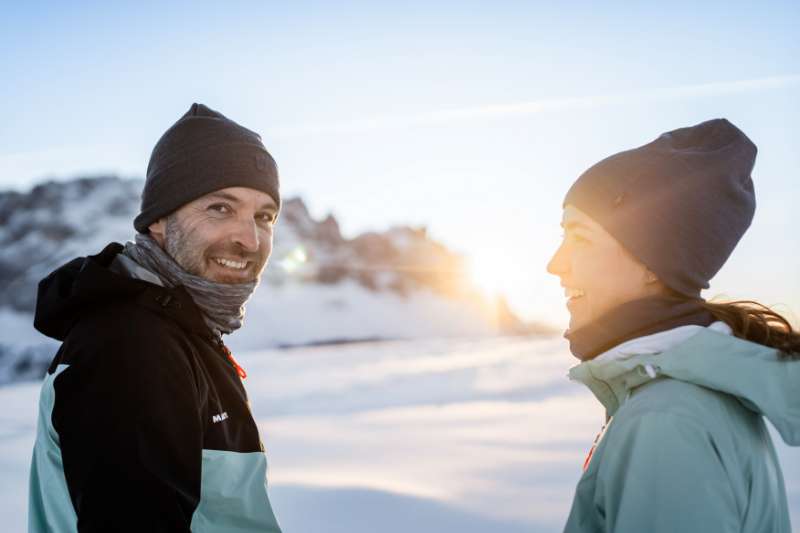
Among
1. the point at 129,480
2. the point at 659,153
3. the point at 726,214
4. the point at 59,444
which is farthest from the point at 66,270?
the point at 726,214

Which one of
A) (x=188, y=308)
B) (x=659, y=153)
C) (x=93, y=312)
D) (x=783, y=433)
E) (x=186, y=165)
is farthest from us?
(x=186, y=165)

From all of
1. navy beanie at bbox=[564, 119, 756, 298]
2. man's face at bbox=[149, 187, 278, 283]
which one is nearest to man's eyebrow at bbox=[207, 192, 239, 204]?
man's face at bbox=[149, 187, 278, 283]

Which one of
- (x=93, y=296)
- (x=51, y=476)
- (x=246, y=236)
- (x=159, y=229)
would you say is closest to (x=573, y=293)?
(x=246, y=236)

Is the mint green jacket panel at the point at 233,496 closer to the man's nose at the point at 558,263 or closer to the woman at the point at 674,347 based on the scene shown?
the woman at the point at 674,347

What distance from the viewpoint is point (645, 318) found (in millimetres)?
1628

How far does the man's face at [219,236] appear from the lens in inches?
88.6

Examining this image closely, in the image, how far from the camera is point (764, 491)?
1.47m

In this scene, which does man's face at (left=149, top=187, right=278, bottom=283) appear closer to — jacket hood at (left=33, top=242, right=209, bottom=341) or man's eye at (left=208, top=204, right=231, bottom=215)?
man's eye at (left=208, top=204, right=231, bottom=215)

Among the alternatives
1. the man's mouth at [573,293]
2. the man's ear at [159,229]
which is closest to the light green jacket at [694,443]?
the man's mouth at [573,293]

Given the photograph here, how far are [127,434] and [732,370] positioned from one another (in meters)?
1.57

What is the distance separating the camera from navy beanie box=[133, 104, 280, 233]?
2.33m

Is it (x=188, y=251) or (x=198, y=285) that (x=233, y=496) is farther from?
(x=188, y=251)

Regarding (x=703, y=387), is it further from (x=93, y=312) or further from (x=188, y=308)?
(x=93, y=312)

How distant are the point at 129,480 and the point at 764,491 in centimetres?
162
